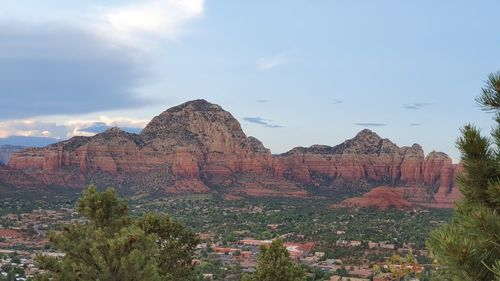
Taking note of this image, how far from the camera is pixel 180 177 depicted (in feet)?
567

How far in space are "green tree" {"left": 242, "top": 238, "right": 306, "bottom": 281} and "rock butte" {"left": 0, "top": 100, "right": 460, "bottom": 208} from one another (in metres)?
136

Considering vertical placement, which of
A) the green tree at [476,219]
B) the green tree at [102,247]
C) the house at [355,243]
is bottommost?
the house at [355,243]

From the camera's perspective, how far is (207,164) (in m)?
183

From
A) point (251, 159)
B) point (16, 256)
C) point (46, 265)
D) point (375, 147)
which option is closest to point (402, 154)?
point (375, 147)

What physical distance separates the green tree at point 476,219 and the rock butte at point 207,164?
155929 millimetres

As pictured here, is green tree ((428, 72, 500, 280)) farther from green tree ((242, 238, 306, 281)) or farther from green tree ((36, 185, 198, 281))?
green tree ((242, 238, 306, 281))

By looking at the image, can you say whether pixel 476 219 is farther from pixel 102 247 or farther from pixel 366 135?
pixel 366 135

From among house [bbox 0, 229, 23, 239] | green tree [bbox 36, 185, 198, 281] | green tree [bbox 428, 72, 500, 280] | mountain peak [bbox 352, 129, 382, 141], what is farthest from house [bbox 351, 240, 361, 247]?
mountain peak [bbox 352, 129, 382, 141]

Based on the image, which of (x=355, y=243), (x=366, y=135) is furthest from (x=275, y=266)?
(x=366, y=135)

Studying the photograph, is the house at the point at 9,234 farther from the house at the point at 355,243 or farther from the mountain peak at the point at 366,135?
the mountain peak at the point at 366,135

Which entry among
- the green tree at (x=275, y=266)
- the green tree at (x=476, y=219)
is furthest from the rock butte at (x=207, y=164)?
the green tree at (x=476, y=219)

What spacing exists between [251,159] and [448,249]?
180 m

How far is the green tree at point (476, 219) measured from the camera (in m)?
5.17

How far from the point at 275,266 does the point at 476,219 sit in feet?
67.0
